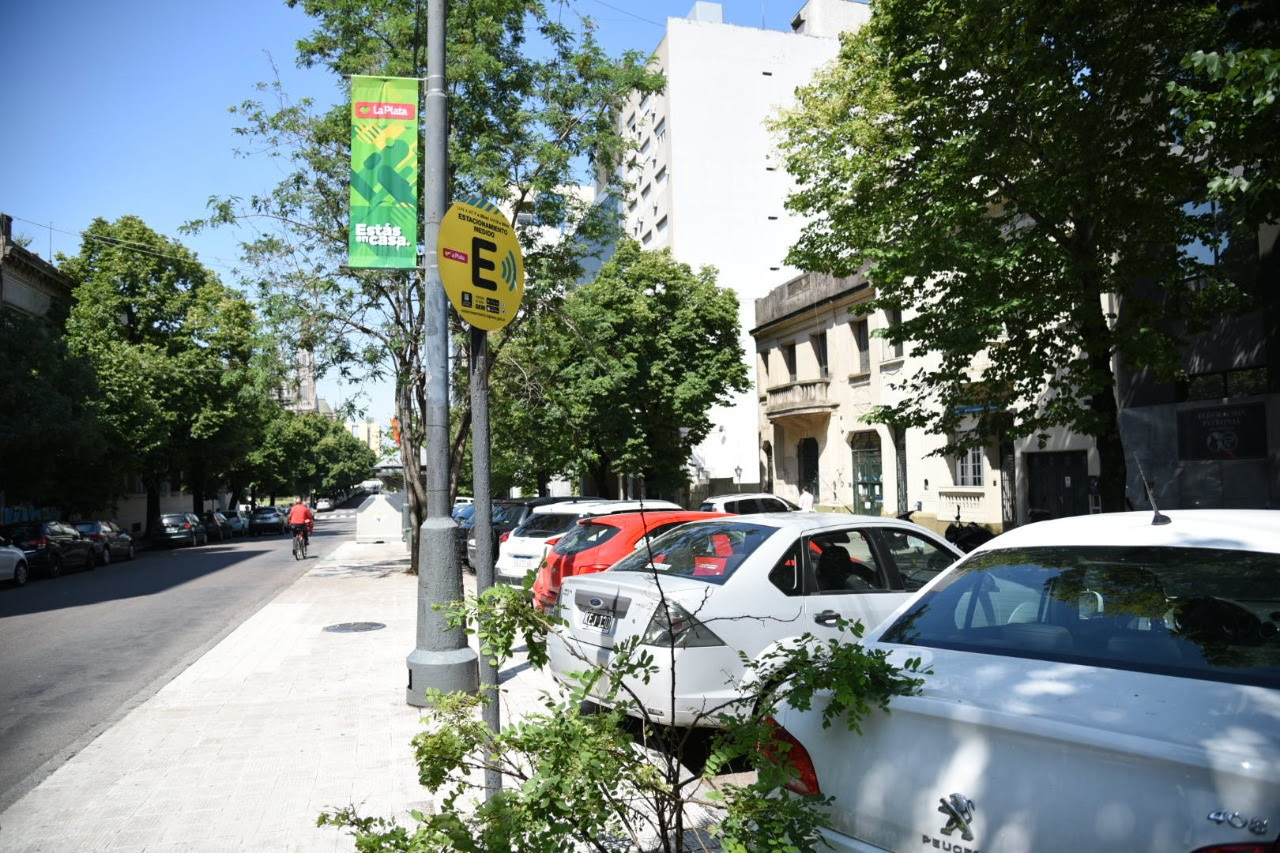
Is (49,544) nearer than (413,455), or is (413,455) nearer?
(413,455)

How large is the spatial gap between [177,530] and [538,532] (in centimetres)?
2976

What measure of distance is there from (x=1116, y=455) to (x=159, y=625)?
14419 mm

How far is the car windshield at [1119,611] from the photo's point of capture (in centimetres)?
264

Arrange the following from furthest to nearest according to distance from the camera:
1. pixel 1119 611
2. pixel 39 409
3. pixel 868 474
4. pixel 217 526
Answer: pixel 217 526, pixel 868 474, pixel 39 409, pixel 1119 611

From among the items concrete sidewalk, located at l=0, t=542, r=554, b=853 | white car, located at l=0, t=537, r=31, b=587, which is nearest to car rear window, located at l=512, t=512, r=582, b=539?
concrete sidewalk, located at l=0, t=542, r=554, b=853

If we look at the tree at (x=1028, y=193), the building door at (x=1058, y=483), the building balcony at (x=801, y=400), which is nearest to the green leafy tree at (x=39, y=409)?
the tree at (x=1028, y=193)

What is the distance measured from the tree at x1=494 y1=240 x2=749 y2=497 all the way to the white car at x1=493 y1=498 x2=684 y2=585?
41.3ft

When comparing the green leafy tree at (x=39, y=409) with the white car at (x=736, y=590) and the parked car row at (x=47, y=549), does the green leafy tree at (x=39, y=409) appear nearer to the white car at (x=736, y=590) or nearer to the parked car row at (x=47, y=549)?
the parked car row at (x=47, y=549)

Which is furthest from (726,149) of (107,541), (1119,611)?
(1119,611)

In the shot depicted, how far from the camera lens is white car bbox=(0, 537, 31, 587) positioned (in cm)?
1938

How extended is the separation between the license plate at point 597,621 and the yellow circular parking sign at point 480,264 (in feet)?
7.52

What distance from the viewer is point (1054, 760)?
7.01 ft

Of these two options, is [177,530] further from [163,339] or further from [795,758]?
[795,758]

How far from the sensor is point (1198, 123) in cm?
669
